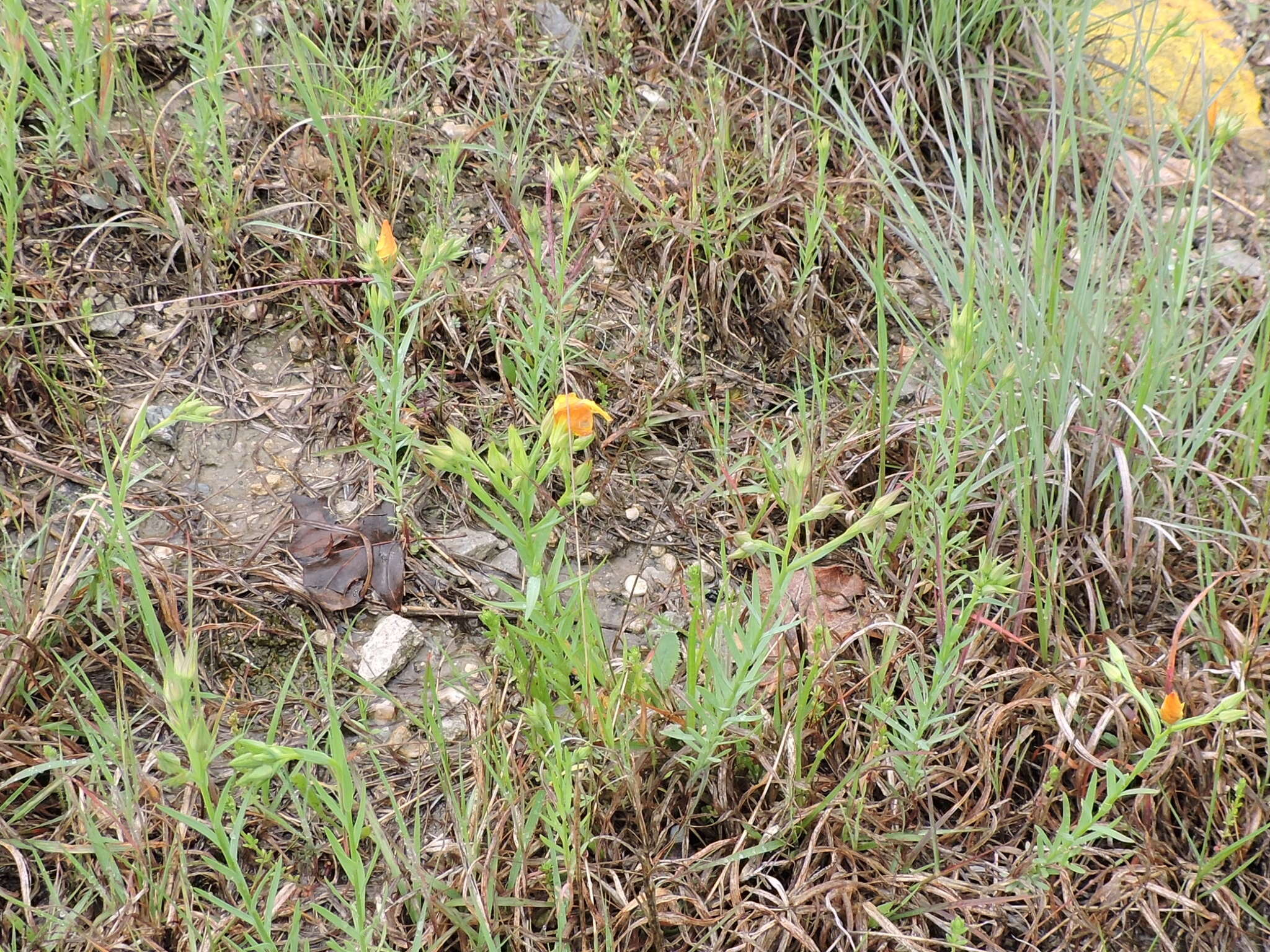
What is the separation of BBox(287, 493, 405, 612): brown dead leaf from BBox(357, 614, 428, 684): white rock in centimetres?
4

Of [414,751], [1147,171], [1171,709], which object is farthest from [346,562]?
[1147,171]

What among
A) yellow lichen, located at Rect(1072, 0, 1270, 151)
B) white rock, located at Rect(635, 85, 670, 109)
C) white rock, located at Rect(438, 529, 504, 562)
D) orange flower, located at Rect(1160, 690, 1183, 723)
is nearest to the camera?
orange flower, located at Rect(1160, 690, 1183, 723)

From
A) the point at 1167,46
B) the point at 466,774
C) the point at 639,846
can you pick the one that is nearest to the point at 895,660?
the point at 639,846

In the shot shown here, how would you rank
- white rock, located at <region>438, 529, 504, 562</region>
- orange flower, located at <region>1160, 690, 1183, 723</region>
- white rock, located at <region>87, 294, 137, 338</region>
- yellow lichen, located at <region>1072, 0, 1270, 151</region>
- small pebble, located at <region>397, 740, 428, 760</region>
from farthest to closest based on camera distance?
yellow lichen, located at <region>1072, 0, 1270, 151</region> < white rock, located at <region>87, 294, 137, 338</region> < white rock, located at <region>438, 529, 504, 562</region> < small pebble, located at <region>397, 740, 428, 760</region> < orange flower, located at <region>1160, 690, 1183, 723</region>

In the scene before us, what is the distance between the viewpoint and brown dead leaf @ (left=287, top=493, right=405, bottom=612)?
182cm

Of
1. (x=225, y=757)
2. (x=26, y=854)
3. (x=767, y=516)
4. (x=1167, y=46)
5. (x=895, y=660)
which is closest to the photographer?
(x=26, y=854)

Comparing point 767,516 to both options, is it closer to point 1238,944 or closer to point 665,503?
point 665,503

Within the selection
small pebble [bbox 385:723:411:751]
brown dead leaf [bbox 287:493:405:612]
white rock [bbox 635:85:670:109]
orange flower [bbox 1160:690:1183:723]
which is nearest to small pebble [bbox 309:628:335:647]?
brown dead leaf [bbox 287:493:405:612]

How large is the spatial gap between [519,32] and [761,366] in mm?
1153

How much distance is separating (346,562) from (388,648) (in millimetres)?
177

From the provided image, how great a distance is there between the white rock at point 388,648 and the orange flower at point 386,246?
0.62 meters

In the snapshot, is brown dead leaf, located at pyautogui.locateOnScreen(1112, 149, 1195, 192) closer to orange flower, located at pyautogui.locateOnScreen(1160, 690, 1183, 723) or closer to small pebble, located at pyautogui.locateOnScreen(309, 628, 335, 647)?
orange flower, located at pyautogui.locateOnScreen(1160, 690, 1183, 723)

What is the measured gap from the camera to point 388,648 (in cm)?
179

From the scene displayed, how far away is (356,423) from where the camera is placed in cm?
204
